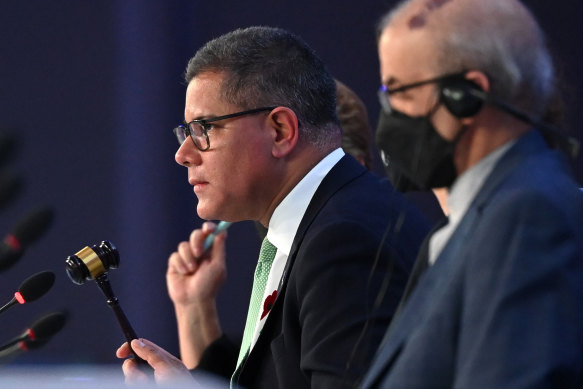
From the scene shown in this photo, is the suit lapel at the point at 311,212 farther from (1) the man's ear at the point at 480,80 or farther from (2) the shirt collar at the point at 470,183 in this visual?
(1) the man's ear at the point at 480,80

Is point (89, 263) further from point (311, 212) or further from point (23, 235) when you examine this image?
point (311, 212)

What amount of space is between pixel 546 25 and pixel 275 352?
62.1 inches

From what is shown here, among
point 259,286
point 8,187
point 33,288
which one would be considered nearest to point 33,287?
A: point 33,288

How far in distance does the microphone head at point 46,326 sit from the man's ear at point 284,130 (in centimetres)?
52

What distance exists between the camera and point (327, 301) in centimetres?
147

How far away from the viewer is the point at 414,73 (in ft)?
3.61

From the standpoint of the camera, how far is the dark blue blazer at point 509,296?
929mm

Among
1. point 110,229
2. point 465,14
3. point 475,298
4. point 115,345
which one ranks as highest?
point 465,14

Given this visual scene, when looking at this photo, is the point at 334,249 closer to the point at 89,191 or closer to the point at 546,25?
the point at 546,25

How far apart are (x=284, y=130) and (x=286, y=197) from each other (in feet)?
0.42

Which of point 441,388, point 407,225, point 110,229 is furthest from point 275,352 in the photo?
point 110,229

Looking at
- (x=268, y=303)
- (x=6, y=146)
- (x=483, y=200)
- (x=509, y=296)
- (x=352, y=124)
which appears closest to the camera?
(x=509, y=296)

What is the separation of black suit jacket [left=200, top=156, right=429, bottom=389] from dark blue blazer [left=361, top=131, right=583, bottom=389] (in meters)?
0.28

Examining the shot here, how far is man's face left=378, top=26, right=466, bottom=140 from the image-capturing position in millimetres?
1089
